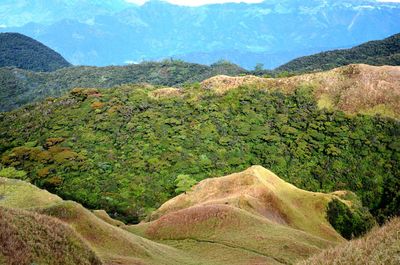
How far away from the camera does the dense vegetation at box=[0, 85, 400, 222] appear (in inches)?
2584

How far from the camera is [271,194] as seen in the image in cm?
4062

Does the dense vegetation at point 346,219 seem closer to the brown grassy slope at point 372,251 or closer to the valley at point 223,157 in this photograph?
the valley at point 223,157

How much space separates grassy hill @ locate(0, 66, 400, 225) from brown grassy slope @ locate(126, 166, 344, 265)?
17.3 meters

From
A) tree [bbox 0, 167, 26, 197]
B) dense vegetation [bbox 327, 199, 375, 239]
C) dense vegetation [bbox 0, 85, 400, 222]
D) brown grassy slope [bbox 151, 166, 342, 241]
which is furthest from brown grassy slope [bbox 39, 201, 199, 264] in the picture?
tree [bbox 0, 167, 26, 197]


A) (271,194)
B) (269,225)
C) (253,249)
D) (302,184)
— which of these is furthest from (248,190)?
(302,184)

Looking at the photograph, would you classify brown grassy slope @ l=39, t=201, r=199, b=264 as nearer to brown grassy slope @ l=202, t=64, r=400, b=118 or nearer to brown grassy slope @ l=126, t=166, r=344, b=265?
brown grassy slope @ l=126, t=166, r=344, b=265

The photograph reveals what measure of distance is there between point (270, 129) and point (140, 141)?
2276 cm

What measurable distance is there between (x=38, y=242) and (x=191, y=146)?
197 feet

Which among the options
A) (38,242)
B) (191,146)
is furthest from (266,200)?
(191,146)

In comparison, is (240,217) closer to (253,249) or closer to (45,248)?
(253,249)

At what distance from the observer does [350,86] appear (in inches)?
3103

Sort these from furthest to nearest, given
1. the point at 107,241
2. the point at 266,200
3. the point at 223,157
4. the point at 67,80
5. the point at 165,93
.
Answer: the point at 67,80 → the point at 165,93 → the point at 223,157 → the point at 266,200 → the point at 107,241

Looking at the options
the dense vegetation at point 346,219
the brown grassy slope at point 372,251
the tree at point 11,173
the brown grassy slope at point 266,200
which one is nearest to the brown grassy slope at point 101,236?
the brown grassy slope at point 372,251

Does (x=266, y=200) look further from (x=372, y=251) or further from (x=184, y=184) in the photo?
(x=372, y=251)
